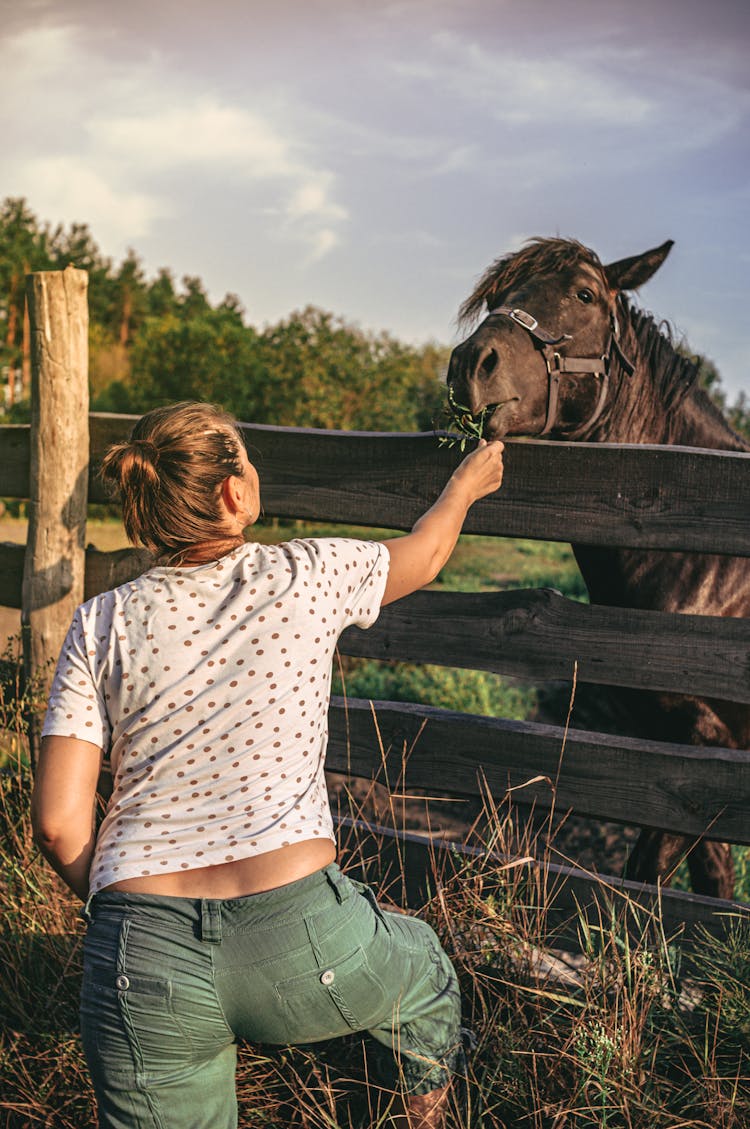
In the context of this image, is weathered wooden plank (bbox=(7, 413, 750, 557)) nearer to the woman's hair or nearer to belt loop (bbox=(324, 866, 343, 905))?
the woman's hair

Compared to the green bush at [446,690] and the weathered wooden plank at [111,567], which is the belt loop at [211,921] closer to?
the weathered wooden plank at [111,567]

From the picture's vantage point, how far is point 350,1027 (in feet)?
6.23

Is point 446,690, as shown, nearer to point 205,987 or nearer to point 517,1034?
point 517,1034

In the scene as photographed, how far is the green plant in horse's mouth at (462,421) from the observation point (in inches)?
125

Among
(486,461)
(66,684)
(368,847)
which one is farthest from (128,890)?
(368,847)

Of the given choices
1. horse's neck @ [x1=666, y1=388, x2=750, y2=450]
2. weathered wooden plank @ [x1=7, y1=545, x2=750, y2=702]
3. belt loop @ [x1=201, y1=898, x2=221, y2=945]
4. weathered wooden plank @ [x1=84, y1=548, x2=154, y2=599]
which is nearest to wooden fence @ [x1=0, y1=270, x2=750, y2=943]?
weathered wooden plank @ [x1=7, y1=545, x2=750, y2=702]

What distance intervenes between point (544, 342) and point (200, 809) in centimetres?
231

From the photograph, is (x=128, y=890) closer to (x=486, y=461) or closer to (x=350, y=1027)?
(x=350, y=1027)

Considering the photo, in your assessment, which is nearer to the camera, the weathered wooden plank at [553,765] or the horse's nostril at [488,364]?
the weathered wooden plank at [553,765]

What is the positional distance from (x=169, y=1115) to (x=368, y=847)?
1708 mm

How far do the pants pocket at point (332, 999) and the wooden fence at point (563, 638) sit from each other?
1.27 metres

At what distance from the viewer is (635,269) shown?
375cm

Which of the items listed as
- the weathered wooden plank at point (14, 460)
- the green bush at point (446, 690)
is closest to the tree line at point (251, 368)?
the green bush at point (446, 690)

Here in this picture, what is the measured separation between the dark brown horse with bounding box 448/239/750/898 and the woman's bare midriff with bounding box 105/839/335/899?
73.2 inches
